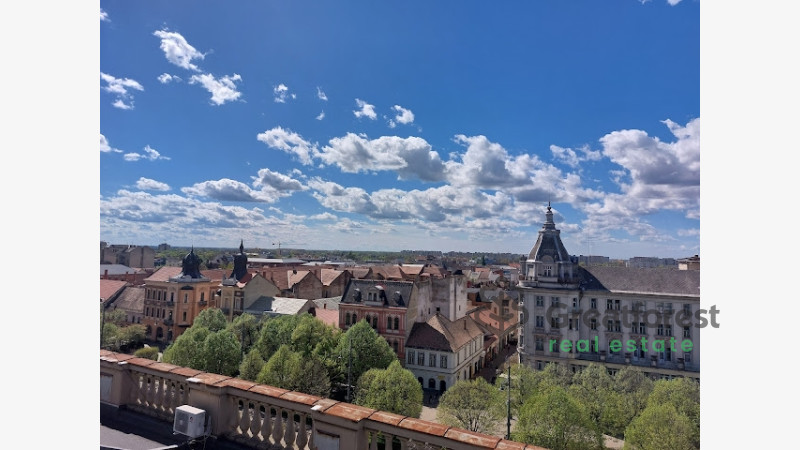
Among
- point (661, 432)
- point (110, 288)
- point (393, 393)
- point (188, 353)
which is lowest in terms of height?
point (393, 393)

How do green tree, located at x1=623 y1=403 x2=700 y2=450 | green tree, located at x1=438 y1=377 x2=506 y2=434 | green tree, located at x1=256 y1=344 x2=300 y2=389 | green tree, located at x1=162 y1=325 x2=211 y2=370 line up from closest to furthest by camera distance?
green tree, located at x1=623 y1=403 x2=700 y2=450, green tree, located at x1=438 y1=377 x2=506 y2=434, green tree, located at x1=256 y1=344 x2=300 y2=389, green tree, located at x1=162 y1=325 x2=211 y2=370

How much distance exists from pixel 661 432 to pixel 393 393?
6338 millimetres

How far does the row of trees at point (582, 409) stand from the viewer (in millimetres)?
9000

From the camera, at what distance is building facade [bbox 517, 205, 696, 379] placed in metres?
16.8

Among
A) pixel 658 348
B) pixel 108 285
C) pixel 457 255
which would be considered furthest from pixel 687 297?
pixel 457 255

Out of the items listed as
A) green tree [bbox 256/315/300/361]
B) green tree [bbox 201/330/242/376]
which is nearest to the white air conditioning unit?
green tree [bbox 201/330/242/376]

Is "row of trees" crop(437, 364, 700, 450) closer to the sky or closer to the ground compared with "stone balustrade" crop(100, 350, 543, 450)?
→ closer to the ground

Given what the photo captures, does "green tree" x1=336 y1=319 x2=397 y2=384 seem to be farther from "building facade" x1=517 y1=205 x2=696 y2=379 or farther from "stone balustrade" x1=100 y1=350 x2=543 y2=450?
"stone balustrade" x1=100 y1=350 x2=543 y2=450

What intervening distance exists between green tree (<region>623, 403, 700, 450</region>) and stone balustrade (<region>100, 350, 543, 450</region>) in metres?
8.50

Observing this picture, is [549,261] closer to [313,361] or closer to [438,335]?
[438,335]

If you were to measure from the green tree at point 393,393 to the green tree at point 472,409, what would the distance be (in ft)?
2.84

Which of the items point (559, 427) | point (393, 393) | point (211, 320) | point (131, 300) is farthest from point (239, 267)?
point (559, 427)

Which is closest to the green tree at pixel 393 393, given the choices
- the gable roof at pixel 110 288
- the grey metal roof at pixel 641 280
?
the grey metal roof at pixel 641 280

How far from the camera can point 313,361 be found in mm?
13141
